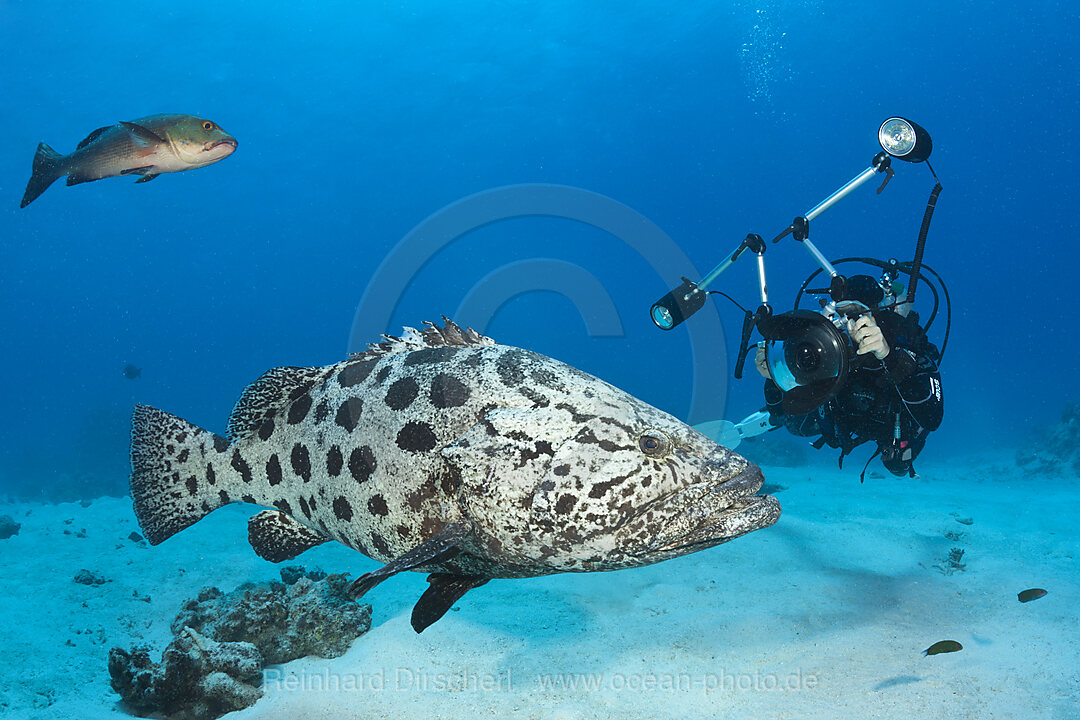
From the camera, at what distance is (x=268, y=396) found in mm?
3150

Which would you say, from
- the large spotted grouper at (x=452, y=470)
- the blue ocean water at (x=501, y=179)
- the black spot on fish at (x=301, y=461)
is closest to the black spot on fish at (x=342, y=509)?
the large spotted grouper at (x=452, y=470)

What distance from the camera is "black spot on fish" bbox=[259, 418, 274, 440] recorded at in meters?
3.11

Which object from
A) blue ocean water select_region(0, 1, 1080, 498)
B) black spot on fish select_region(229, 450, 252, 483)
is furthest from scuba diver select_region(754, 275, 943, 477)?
blue ocean water select_region(0, 1, 1080, 498)

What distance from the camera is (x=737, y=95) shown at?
72.5m

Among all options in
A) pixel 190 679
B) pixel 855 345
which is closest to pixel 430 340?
pixel 855 345

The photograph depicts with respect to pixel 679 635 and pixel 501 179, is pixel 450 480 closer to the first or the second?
pixel 679 635

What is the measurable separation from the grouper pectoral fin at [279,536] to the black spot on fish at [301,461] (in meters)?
0.40

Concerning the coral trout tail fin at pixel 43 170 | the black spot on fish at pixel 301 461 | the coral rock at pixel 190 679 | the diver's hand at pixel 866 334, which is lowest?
the coral rock at pixel 190 679

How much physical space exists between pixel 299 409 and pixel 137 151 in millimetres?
3208

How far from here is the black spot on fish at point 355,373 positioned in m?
2.97

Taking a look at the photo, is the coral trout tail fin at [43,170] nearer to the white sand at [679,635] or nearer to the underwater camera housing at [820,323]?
the white sand at [679,635]

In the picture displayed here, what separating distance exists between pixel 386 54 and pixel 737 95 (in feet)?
152

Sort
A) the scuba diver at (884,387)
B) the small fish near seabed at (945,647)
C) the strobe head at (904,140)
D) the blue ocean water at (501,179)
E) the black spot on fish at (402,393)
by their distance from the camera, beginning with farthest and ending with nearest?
the blue ocean water at (501,179) < the scuba diver at (884,387) < the strobe head at (904,140) < the small fish near seabed at (945,647) < the black spot on fish at (402,393)

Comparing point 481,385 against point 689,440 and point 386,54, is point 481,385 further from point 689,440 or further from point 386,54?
point 386,54
